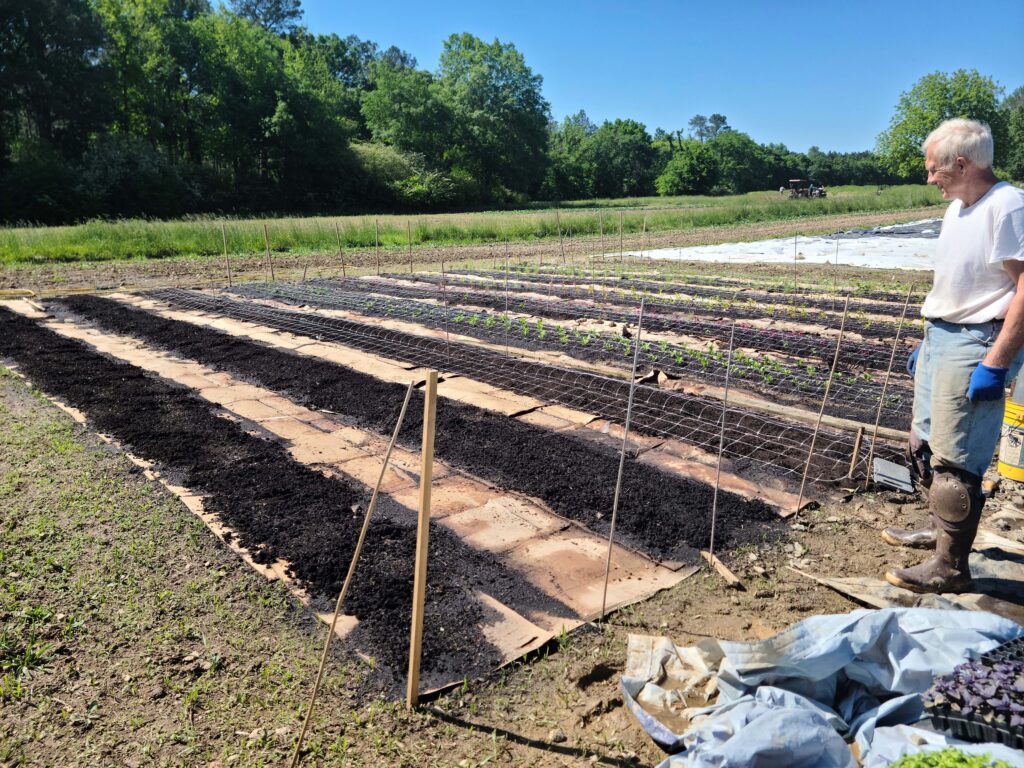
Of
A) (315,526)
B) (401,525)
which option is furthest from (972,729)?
(315,526)

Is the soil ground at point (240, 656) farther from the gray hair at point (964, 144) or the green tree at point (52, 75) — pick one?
the green tree at point (52, 75)

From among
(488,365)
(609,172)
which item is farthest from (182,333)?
(609,172)

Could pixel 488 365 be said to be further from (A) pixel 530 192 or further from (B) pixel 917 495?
(A) pixel 530 192

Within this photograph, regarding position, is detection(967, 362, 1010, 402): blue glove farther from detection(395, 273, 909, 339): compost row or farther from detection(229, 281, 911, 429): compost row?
detection(395, 273, 909, 339): compost row

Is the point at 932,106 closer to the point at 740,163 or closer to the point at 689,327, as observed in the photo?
the point at 740,163

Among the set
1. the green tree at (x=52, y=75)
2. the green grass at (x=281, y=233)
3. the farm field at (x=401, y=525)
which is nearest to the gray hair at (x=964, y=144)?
the farm field at (x=401, y=525)

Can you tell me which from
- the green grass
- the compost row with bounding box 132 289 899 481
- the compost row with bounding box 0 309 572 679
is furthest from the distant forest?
the compost row with bounding box 0 309 572 679

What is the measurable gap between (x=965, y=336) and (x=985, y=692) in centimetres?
139

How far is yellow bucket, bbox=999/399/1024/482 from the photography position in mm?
3354

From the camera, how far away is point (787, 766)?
64.8 inches

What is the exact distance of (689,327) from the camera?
25.2 feet

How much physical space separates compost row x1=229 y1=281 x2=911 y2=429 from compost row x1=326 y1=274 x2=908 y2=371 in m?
0.52

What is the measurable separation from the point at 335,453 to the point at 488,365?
233cm

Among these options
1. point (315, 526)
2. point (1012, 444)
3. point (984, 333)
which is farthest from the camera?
point (1012, 444)
